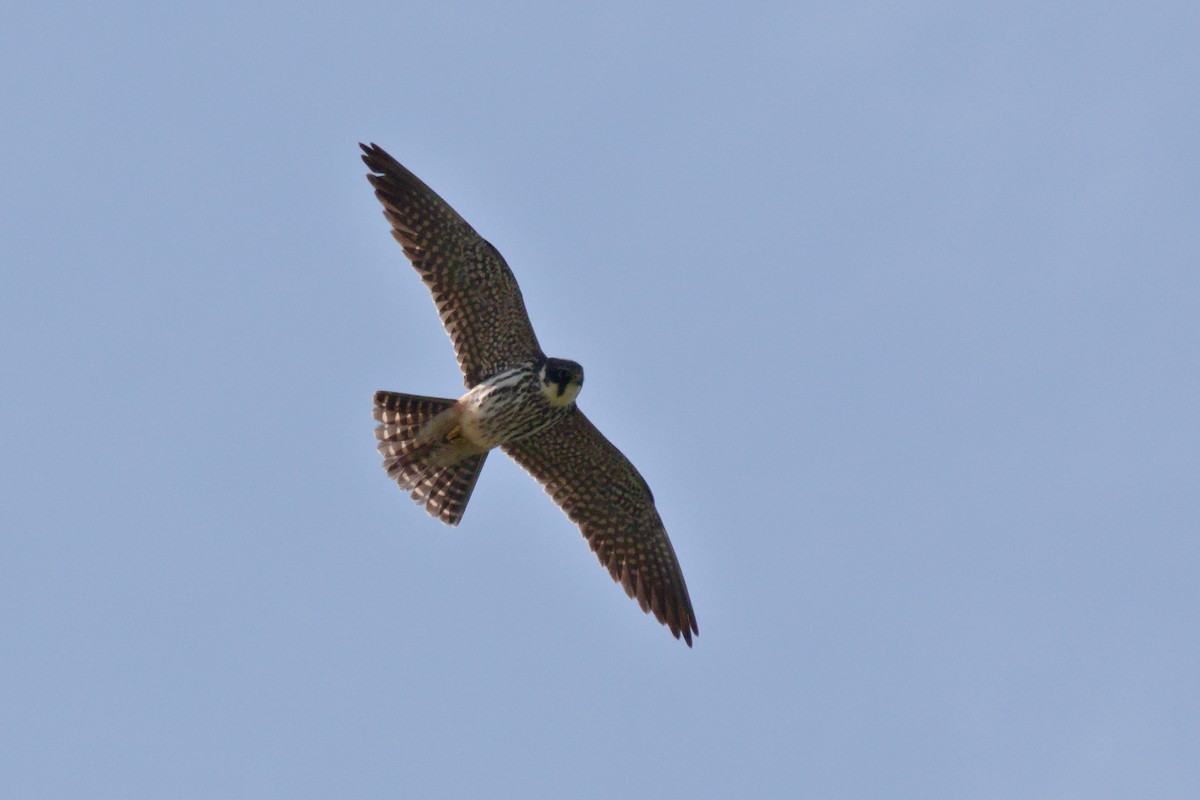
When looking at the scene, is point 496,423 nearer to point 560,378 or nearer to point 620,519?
point 560,378

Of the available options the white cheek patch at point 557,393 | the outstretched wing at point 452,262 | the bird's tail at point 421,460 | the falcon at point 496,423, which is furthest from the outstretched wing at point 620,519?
the outstretched wing at point 452,262

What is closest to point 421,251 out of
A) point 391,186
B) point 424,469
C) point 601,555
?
A: point 391,186

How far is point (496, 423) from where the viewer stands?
16.2m

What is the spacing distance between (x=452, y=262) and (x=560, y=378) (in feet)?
4.29

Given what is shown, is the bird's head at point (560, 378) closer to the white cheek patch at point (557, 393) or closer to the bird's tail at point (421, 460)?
the white cheek patch at point (557, 393)

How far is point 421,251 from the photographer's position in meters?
16.1

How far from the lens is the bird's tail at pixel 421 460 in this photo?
16406mm

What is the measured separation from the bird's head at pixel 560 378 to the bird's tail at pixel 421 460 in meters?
0.83

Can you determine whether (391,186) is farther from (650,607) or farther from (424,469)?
(650,607)

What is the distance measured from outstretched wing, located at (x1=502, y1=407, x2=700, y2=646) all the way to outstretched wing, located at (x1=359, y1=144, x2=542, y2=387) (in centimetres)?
129

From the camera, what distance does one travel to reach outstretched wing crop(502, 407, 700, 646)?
A: 17203 mm

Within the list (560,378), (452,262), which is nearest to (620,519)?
(560,378)

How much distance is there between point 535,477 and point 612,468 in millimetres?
739

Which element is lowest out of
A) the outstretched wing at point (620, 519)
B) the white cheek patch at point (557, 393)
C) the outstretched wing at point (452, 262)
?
the outstretched wing at point (620, 519)
